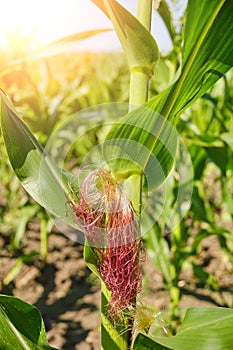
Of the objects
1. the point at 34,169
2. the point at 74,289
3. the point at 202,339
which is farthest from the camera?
the point at 74,289

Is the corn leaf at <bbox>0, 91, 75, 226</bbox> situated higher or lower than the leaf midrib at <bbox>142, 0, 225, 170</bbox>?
lower

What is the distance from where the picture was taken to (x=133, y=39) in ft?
1.36

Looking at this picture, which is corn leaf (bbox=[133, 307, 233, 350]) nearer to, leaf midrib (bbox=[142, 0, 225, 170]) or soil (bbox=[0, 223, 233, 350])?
leaf midrib (bbox=[142, 0, 225, 170])

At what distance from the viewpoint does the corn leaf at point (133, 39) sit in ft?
1.34

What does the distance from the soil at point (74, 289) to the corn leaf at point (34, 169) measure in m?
0.88

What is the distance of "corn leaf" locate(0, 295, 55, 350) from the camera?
488 mm

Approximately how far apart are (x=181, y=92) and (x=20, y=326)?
269 millimetres

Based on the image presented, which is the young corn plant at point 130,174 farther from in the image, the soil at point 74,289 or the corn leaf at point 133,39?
the soil at point 74,289

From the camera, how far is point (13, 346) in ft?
1.68

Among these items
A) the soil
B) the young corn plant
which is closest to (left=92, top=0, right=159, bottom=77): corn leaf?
the young corn plant

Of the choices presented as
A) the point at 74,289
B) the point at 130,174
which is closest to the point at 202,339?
the point at 130,174

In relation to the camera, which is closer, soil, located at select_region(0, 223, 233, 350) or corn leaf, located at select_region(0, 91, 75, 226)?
corn leaf, located at select_region(0, 91, 75, 226)

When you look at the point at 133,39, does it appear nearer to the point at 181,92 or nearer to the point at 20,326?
the point at 181,92

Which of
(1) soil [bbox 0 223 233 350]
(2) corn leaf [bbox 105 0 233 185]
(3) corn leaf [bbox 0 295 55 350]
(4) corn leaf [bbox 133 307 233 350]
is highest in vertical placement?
(2) corn leaf [bbox 105 0 233 185]
